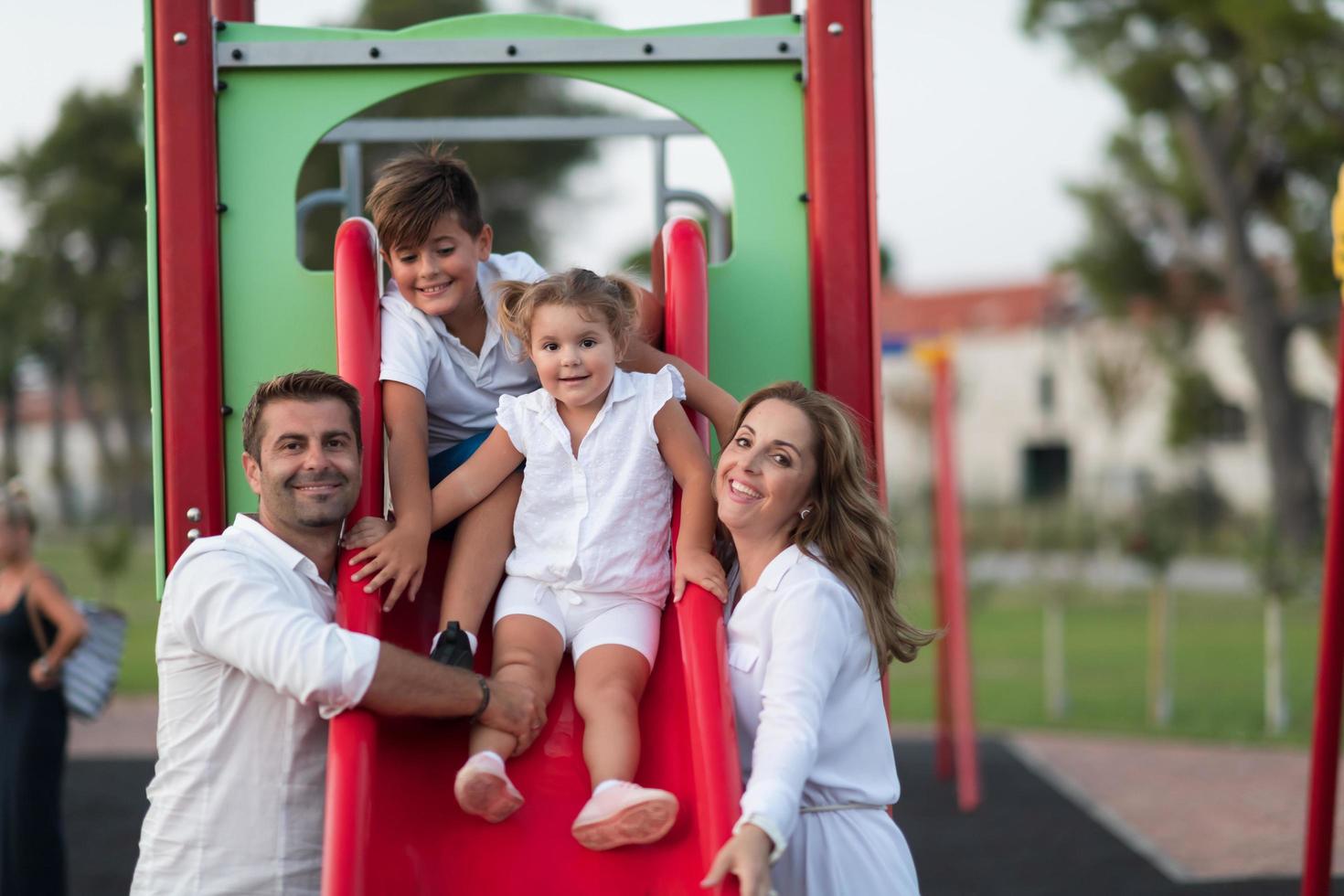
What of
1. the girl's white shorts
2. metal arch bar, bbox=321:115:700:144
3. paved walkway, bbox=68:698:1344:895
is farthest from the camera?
paved walkway, bbox=68:698:1344:895

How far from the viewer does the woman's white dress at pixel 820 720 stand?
2.89 meters

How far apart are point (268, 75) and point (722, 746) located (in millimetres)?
2453

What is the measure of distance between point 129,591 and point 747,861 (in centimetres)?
2383

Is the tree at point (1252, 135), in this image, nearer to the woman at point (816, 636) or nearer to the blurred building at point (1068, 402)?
the blurred building at point (1068, 402)

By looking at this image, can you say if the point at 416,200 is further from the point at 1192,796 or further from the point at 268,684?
the point at 1192,796

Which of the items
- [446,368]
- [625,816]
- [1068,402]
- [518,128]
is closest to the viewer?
[625,816]

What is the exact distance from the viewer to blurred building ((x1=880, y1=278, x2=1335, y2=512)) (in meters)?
34.3

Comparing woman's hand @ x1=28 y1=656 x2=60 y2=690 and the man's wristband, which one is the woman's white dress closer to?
the man's wristband

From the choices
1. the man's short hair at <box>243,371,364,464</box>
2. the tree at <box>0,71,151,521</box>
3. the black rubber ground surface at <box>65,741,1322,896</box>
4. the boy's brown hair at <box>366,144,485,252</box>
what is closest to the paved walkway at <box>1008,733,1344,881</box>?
the black rubber ground surface at <box>65,741,1322,896</box>

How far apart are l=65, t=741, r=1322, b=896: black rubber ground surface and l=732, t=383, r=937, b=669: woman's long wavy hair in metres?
4.17

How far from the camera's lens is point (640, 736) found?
3385 millimetres

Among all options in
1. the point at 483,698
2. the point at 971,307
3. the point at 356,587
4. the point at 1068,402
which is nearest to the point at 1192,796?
the point at 483,698

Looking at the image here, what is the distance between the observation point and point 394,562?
3.29m

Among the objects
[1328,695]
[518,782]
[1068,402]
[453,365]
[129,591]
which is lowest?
[129,591]
